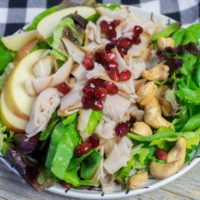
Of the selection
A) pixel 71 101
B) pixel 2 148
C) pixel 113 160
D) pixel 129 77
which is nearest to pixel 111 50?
pixel 129 77

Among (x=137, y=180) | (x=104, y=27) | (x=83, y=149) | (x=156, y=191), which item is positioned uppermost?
(x=104, y=27)

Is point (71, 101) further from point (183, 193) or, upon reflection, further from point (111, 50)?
point (183, 193)

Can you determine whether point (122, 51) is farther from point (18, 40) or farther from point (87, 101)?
point (18, 40)

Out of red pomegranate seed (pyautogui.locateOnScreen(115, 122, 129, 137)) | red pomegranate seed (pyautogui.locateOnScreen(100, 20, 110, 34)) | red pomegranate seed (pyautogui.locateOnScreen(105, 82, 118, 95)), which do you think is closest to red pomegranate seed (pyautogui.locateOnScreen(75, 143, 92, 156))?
red pomegranate seed (pyautogui.locateOnScreen(115, 122, 129, 137))

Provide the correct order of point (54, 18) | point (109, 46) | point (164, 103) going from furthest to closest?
point (54, 18)
point (109, 46)
point (164, 103)

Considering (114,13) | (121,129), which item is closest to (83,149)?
(121,129)

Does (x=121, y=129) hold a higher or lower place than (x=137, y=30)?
lower
